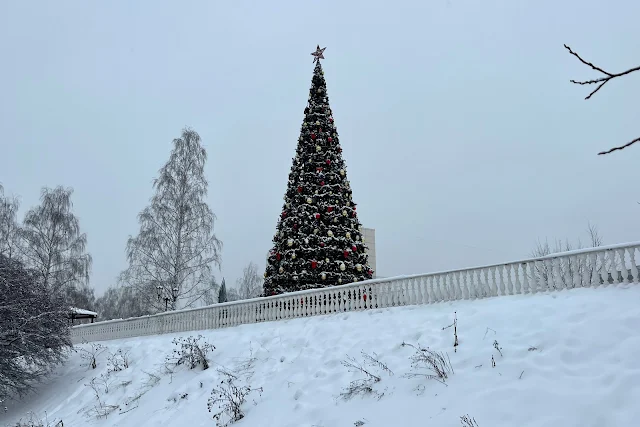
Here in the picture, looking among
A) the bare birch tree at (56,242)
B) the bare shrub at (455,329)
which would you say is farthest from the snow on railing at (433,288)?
the bare birch tree at (56,242)

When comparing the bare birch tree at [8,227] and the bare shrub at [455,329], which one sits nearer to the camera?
the bare shrub at [455,329]

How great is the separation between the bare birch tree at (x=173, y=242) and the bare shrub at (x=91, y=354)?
530 cm

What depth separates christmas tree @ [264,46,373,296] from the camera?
57.7ft

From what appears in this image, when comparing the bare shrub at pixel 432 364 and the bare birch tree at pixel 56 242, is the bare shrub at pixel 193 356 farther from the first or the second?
the bare birch tree at pixel 56 242

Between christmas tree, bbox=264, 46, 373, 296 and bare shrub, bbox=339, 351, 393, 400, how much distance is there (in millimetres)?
7082

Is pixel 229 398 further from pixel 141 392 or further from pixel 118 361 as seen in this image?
pixel 118 361

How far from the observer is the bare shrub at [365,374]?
9053 mm

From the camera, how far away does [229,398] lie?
10344 mm

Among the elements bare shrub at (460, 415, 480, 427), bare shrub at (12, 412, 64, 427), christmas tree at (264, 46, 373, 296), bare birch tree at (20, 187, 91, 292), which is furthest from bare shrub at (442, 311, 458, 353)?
bare birch tree at (20, 187, 91, 292)

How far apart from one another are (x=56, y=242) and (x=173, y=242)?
876 cm

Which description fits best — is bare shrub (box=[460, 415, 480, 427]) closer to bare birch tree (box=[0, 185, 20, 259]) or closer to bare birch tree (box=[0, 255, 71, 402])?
bare birch tree (box=[0, 255, 71, 402])

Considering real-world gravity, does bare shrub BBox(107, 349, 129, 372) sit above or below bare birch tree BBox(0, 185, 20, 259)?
below

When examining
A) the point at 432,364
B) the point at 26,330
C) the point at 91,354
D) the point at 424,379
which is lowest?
the point at 424,379

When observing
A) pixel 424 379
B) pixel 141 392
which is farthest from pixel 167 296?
pixel 424 379
